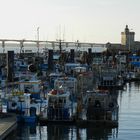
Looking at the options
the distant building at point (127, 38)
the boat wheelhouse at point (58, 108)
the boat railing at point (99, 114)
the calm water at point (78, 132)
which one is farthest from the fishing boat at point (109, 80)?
the distant building at point (127, 38)

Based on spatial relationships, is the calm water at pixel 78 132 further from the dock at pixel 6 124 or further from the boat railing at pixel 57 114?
the boat railing at pixel 57 114

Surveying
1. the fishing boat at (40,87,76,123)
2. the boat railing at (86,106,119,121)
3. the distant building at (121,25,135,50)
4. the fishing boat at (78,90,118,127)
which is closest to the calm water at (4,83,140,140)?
the fishing boat at (78,90,118,127)

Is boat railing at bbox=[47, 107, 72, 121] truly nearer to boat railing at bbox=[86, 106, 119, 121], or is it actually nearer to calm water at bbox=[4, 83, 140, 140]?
calm water at bbox=[4, 83, 140, 140]

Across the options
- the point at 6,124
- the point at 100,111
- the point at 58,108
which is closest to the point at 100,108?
the point at 100,111

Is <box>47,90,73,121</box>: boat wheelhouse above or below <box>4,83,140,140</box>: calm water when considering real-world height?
above

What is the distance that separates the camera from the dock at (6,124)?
2904 cm

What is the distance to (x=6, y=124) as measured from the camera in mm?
30922

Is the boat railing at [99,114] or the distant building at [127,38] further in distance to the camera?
the distant building at [127,38]

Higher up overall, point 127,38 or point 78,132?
point 127,38

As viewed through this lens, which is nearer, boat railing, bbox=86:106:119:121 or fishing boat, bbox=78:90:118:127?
fishing boat, bbox=78:90:118:127

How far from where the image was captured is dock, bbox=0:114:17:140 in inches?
1143

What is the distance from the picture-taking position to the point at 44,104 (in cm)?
3972

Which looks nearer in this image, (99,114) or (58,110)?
(99,114)

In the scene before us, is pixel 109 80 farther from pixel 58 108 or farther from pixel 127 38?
pixel 127 38
